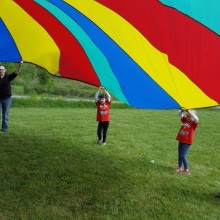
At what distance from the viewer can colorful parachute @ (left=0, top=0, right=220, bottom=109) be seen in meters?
3.90

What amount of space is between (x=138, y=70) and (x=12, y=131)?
16.5 ft

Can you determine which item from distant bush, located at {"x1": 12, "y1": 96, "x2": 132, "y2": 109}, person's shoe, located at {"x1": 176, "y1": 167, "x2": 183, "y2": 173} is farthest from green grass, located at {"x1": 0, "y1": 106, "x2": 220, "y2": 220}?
distant bush, located at {"x1": 12, "y1": 96, "x2": 132, "y2": 109}

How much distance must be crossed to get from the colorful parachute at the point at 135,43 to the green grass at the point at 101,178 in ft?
3.93

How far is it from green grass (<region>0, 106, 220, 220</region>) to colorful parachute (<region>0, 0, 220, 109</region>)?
1.20 metres

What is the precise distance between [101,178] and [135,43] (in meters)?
2.14

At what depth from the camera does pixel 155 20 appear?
13.3 ft

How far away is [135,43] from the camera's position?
424 centimetres

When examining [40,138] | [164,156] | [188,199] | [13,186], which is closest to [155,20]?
[188,199]

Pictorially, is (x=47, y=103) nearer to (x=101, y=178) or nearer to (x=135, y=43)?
(x=101, y=178)

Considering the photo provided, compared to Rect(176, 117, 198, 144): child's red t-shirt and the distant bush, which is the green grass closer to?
Rect(176, 117, 198, 144): child's red t-shirt

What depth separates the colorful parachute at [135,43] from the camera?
153 inches

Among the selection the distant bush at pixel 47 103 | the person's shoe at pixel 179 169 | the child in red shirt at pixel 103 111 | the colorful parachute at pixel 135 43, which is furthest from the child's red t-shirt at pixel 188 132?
the distant bush at pixel 47 103

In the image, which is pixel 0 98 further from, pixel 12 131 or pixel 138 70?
pixel 138 70

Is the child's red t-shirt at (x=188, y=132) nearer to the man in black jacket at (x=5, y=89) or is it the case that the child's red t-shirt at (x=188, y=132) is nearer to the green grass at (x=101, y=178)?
the green grass at (x=101, y=178)
